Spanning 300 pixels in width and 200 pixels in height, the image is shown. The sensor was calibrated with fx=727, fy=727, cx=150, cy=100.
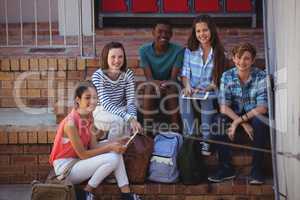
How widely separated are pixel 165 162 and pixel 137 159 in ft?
0.72

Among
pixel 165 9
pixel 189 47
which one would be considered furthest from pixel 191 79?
pixel 165 9

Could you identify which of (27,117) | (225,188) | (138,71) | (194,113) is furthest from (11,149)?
(225,188)

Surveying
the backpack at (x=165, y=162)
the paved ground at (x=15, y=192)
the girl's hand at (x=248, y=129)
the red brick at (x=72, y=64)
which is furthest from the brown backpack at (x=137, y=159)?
the red brick at (x=72, y=64)

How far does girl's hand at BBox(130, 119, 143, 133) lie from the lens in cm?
573

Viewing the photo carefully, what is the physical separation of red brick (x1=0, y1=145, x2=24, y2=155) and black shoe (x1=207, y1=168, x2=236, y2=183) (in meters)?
1.66

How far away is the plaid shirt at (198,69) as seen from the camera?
235 inches

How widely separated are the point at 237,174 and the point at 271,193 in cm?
35

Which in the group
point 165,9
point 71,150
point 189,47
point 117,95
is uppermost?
point 165,9

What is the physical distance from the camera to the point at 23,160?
6.25 m

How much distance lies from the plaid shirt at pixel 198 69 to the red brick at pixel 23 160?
148cm

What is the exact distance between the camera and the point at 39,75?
6.92 meters

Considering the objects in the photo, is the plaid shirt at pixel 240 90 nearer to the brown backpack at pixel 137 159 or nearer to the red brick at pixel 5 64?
the brown backpack at pixel 137 159

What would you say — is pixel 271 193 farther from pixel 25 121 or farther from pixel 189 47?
pixel 25 121

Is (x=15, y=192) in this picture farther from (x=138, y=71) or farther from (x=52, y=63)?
(x=138, y=71)
